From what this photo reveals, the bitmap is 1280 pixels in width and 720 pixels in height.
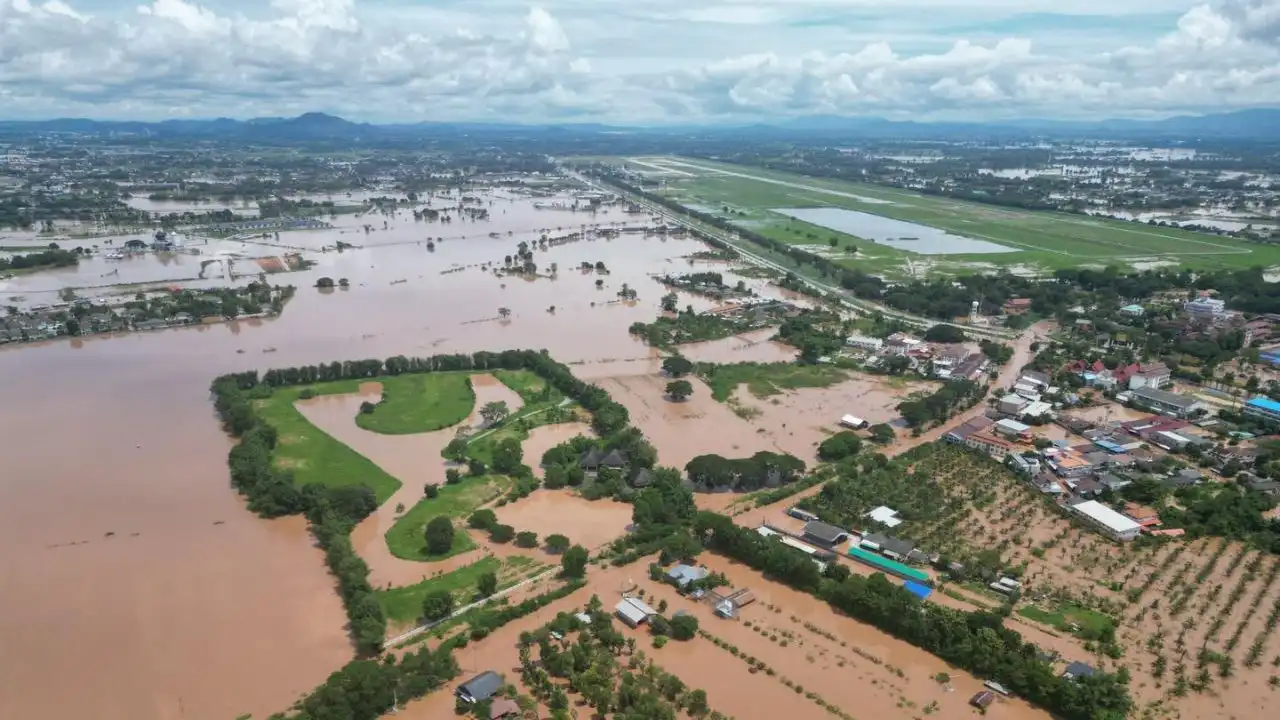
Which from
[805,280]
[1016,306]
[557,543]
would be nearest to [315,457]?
[557,543]

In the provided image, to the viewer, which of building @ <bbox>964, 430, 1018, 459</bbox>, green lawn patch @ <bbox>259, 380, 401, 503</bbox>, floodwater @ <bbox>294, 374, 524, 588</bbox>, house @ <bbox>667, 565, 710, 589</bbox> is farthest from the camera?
building @ <bbox>964, 430, 1018, 459</bbox>

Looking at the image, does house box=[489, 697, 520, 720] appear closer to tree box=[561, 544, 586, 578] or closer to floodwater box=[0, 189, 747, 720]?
floodwater box=[0, 189, 747, 720]

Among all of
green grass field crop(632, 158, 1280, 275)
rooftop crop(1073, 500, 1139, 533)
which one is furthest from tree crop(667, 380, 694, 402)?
green grass field crop(632, 158, 1280, 275)

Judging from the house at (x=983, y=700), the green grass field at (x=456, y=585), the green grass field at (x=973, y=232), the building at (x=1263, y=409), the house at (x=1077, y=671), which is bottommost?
the house at (x=983, y=700)

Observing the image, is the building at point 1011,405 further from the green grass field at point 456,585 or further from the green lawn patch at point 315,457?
the green lawn patch at point 315,457

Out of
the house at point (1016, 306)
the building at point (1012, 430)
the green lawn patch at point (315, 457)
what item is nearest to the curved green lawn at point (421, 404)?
the green lawn patch at point (315, 457)

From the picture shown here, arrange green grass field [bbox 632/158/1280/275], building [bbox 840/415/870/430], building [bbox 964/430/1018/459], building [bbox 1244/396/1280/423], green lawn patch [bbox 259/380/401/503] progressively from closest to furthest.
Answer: green lawn patch [bbox 259/380/401/503] < building [bbox 964/430/1018/459] < building [bbox 1244/396/1280/423] < building [bbox 840/415/870/430] < green grass field [bbox 632/158/1280/275]

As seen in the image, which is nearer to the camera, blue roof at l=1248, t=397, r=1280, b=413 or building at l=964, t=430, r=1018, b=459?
building at l=964, t=430, r=1018, b=459
